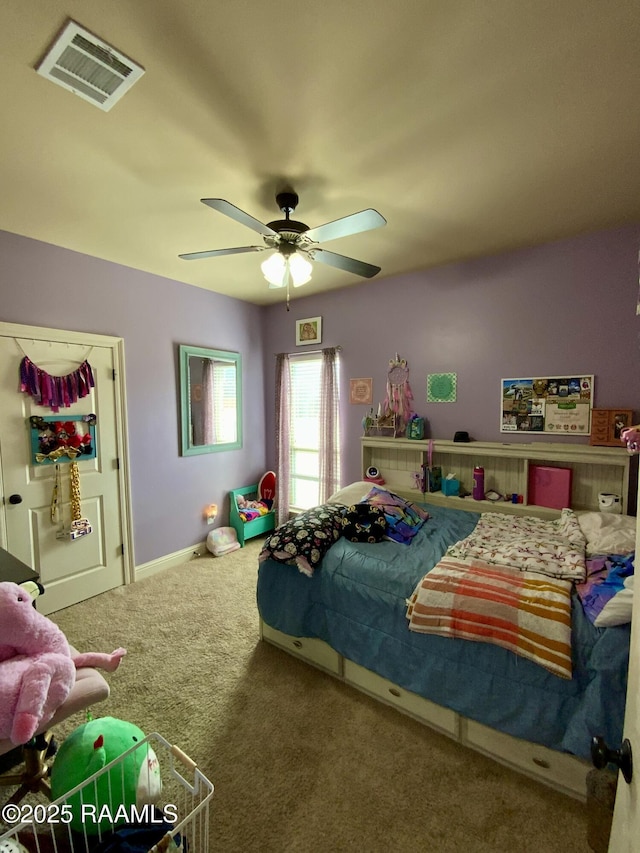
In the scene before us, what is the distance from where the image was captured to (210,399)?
377 centimetres

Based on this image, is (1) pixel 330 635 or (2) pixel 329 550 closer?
(1) pixel 330 635

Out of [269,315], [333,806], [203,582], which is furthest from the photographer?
[269,315]

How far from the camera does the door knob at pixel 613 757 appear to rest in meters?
0.63

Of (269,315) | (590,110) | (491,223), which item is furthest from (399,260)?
(269,315)

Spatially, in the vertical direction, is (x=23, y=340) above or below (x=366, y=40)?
below

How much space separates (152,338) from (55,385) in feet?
2.96

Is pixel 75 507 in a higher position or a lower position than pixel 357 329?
lower

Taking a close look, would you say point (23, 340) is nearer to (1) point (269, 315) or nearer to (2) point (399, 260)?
(1) point (269, 315)

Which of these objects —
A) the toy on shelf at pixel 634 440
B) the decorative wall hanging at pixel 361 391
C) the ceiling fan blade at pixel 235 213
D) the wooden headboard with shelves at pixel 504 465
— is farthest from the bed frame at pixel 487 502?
the ceiling fan blade at pixel 235 213

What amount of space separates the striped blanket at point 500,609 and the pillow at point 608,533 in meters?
0.47

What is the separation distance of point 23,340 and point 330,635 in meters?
2.83

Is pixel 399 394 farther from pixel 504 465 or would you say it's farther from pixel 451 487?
pixel 504 465

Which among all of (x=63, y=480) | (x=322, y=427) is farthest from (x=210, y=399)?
(x=63, y=480)

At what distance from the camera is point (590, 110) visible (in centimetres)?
141
